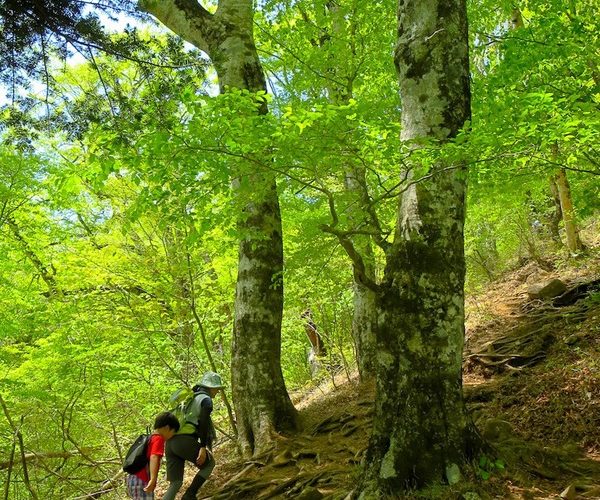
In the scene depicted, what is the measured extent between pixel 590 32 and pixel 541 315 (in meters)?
4.23

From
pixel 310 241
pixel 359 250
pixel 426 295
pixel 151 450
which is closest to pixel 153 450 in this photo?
pixel 151 450

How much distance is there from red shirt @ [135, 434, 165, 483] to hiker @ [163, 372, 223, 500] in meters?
0.21

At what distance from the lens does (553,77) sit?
6.74 meters

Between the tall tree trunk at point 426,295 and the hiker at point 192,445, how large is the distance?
1875 mm

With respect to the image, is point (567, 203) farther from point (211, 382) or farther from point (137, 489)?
point (137, 489)

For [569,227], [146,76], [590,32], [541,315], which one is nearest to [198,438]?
[146,76]

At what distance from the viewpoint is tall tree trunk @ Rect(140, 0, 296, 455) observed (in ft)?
21.1

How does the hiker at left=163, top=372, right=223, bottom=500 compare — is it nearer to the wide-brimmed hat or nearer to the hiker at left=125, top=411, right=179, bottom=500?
the wide-brimmed hat

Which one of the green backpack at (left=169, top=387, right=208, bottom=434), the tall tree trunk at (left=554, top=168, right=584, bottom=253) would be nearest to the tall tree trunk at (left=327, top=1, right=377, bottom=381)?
the green backpack at (left=169, top=387, right=208, bottom=434)

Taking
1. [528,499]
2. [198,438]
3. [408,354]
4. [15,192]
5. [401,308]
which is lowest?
[528,499]

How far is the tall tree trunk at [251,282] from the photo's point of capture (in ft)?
21.1

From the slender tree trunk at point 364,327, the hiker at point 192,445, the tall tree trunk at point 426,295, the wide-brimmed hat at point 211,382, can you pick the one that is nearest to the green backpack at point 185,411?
the hiker at point 192,445

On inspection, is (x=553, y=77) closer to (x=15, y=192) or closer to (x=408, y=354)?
(x=408, y=354)

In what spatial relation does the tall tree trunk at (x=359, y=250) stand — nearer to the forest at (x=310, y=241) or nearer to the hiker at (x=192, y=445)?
the forest at (x=310, y=241)
